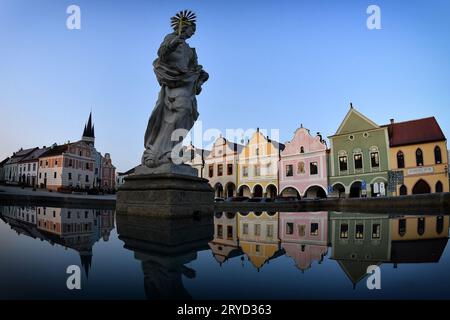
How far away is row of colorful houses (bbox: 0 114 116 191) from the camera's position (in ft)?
168

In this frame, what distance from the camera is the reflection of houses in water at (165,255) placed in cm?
135

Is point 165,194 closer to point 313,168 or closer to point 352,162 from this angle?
point 352,162

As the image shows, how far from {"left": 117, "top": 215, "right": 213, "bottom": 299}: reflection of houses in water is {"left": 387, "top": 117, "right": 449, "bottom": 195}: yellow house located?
29.3 m

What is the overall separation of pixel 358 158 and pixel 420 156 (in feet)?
17.4

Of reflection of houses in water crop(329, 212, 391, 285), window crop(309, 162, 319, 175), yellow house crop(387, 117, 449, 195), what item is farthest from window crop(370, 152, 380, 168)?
reflection of houses in water crop(329, 212, 391, 285)

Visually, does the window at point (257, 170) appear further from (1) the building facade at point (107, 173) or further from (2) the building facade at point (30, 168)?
(2) the building facade at point (30, 168)

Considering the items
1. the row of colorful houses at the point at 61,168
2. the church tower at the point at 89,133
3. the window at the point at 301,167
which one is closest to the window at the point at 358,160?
the window at the point at 301,167

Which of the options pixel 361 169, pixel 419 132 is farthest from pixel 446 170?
pixel 361 169

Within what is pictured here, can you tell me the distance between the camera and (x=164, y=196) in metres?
4.63

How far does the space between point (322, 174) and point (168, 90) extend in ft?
90.1

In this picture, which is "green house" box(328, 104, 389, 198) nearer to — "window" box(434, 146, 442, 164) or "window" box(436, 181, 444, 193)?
"window" box(434, 146, 442, 164)

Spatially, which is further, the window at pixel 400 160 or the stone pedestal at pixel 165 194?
the window at pixel 400 160

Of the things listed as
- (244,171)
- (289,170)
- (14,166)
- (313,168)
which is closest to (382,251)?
(313,168)

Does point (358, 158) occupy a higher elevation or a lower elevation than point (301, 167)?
higher
